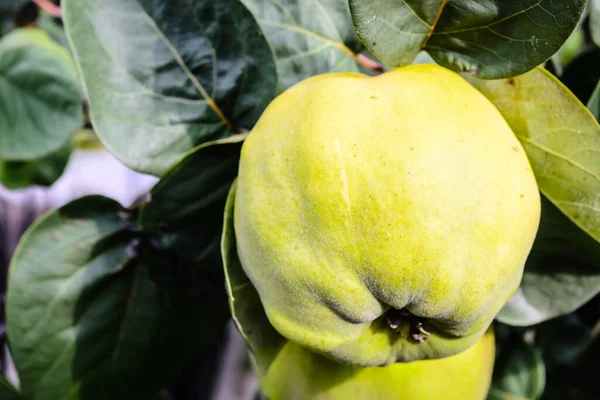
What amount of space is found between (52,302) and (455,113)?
0.51 metres

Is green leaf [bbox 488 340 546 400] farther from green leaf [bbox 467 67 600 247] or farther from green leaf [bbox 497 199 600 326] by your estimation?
green leaf [bbox 467 67 600 247]

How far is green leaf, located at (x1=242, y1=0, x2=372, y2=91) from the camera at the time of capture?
58cm

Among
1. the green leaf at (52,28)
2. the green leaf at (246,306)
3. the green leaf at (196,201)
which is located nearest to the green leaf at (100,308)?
the green leaf at (196,201)

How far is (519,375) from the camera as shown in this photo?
2.82 feet

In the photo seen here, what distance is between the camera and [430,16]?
1.49 ft

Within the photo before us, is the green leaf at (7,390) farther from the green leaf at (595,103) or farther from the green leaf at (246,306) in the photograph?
the green leaf at (595,103)

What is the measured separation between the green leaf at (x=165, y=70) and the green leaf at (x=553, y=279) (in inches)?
12.1

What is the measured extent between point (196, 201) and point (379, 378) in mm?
251

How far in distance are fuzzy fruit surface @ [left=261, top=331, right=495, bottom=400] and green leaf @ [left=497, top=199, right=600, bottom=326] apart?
0.08m

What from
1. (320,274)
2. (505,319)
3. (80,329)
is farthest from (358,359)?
(80,329)

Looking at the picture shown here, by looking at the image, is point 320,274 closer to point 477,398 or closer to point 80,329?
point 477,398

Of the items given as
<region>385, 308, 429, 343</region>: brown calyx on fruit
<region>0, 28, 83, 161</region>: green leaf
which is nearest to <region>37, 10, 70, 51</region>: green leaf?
<region>0, 28, 83, 161</region>: green leaf

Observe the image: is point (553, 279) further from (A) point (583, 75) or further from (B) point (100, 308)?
(B) point (100, 308)

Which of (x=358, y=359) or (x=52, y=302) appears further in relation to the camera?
(x=52, y=302)
